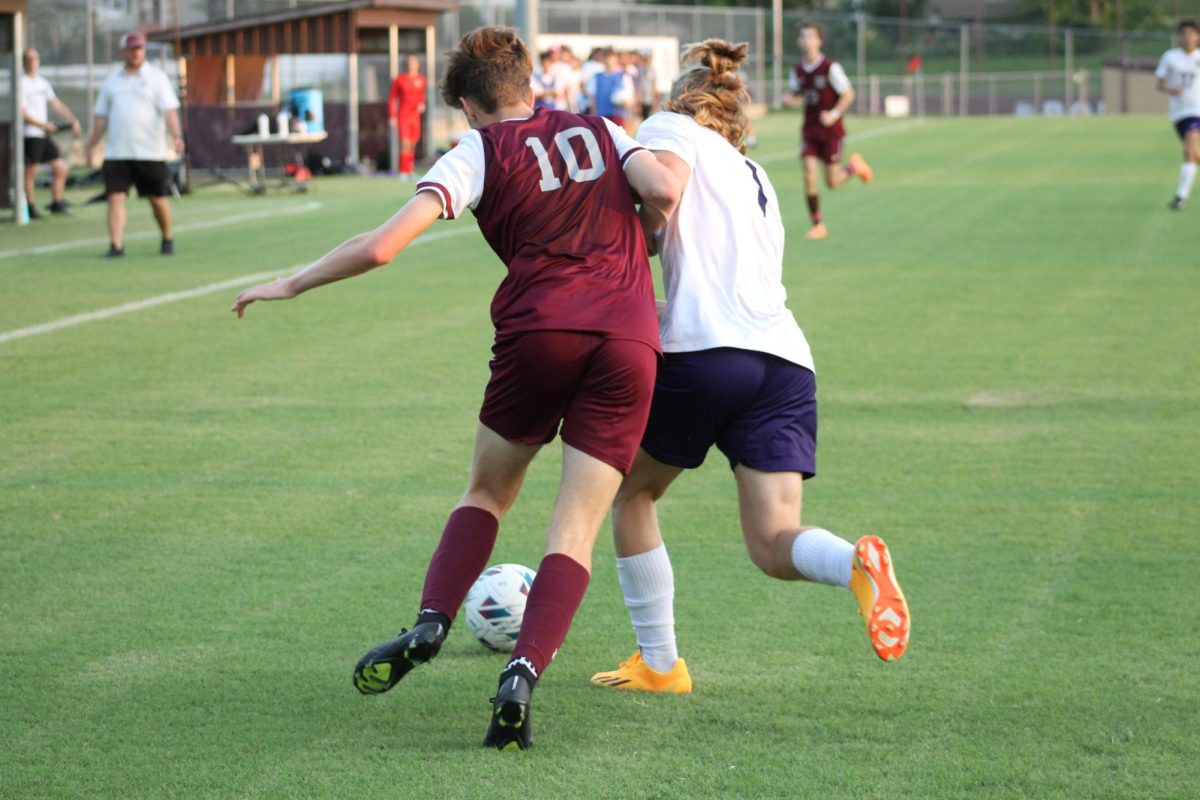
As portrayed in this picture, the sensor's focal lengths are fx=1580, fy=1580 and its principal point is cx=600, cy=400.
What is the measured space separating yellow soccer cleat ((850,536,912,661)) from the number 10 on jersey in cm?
115

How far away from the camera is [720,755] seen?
391 centimetres

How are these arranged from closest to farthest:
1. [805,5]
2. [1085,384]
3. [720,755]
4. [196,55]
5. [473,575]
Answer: [720,755] → [473,575] → [1085,384] → [196,55] → [805,5]

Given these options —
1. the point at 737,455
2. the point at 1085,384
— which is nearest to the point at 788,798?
the point at 737,455

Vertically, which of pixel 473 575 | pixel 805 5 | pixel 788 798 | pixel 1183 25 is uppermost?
pixel 805 5

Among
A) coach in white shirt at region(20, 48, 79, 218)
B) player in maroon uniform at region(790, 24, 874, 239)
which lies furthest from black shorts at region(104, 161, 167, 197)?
player in maroon uniform at region(790, 24, 874, 239)

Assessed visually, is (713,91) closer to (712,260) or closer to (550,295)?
(712,260)

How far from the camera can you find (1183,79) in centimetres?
1925

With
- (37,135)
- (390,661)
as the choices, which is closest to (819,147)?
(37,135)

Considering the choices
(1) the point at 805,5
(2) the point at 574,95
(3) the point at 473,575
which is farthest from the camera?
(1) the point at 805,5

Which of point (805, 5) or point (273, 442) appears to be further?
point (805, 5)

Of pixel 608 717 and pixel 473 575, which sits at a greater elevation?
pixel 473 575

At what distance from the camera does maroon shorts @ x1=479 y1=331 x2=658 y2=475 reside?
156 inches

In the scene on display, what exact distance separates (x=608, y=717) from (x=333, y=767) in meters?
0.78

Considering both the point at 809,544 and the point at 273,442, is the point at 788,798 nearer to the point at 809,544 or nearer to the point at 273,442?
the point at 809,544
